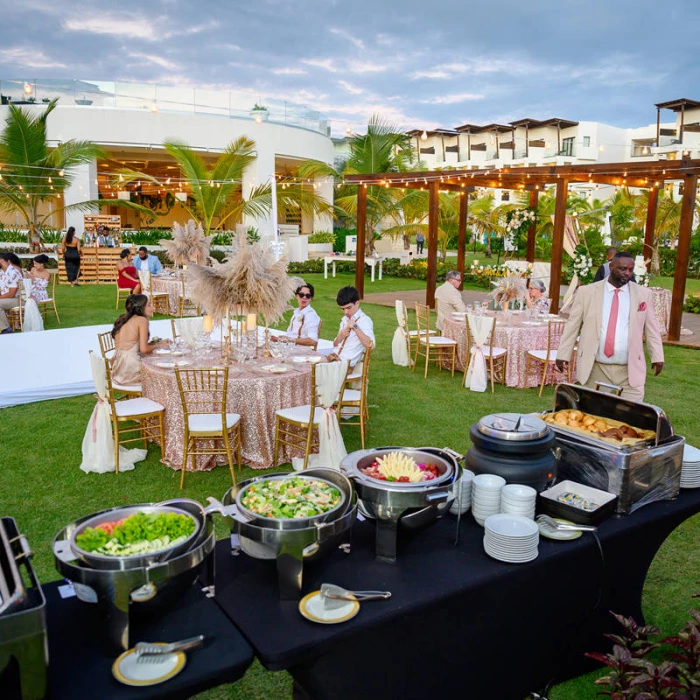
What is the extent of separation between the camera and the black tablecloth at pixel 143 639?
154 cm

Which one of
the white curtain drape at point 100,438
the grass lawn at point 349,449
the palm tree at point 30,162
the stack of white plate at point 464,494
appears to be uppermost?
the palm tree at point 30,162

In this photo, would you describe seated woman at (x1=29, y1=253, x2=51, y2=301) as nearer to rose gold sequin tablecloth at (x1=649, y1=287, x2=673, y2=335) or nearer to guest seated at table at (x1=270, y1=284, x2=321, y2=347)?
guest seated at table at (x1=270, y1=284, x2=321, y2=347)

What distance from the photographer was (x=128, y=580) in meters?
1.64

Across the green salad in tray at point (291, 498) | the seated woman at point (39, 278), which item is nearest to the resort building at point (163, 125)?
the seated woman at point (39, 278)

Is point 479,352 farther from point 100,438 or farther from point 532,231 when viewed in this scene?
point 532,231

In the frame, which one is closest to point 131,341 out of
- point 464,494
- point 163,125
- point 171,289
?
point 464,494

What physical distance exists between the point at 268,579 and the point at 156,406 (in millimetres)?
3639

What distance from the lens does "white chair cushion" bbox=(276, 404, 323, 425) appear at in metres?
5.14

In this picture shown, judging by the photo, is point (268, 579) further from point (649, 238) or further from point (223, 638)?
point (649, 238)

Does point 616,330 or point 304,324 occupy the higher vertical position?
point 616,330

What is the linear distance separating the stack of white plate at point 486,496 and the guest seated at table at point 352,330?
11.2ft

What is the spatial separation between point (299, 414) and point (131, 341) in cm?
190

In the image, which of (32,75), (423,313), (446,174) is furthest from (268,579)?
(32,75)

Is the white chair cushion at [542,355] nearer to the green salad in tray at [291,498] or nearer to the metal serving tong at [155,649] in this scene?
the green salad in tray at [291,498]
